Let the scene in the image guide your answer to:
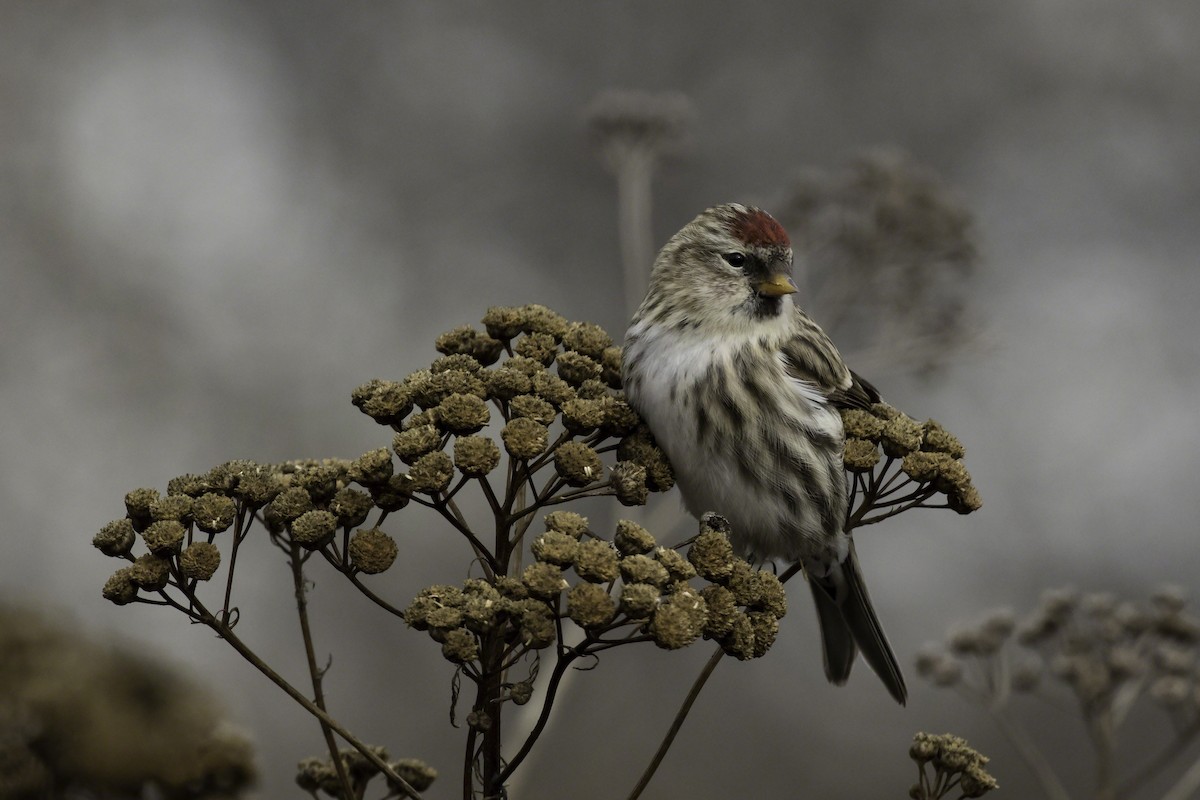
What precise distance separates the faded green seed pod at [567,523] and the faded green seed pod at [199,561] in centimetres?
43

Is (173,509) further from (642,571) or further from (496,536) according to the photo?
(642,571)

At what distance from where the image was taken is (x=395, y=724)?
208 inches

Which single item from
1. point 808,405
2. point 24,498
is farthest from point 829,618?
point 24,498

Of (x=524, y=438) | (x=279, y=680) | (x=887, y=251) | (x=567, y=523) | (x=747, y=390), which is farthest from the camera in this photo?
(x=887, y=251)

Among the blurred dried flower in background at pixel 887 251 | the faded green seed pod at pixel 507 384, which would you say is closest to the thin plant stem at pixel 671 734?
the faded green seed pod at pixel 507 384

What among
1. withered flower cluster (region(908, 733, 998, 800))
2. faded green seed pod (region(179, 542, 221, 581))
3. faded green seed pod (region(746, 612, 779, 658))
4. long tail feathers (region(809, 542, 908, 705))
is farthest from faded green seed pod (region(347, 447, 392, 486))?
long tail feathers (region(809, 542, 908, 705))

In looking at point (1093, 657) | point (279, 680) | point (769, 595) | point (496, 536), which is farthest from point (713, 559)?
point (1093, 657)

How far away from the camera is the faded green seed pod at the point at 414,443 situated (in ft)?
5.80

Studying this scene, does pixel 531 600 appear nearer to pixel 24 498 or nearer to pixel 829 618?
pixel 829 618

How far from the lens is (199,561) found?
1676mm

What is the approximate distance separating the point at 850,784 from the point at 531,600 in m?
4.78

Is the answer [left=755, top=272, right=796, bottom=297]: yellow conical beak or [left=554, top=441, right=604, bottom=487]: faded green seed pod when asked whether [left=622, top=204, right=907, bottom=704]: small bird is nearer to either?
[left=755, top=272, right=796, bottom=297]: yellow conical beak

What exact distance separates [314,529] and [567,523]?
1.09ft

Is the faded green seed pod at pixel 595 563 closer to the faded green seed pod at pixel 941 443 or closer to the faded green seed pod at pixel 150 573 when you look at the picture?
the faded green seed pod at pixel 150 573
